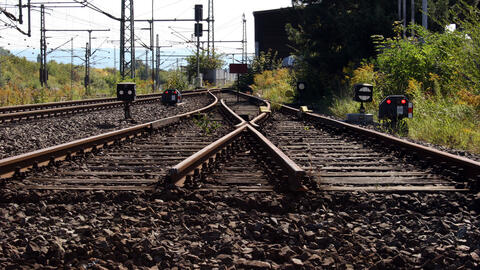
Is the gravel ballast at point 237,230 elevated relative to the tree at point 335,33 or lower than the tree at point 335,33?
lower

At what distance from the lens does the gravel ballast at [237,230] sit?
9.64ft

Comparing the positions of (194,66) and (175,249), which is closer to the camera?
(175,249)

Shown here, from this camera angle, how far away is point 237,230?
3.48 m

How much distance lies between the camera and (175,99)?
18734mm

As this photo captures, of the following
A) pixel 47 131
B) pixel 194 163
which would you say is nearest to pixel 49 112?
pixel 47 131

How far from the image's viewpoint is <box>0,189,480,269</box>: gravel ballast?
2.94m

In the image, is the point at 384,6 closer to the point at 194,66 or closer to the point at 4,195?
the point at 4,195

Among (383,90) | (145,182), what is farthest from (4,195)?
(383,90)

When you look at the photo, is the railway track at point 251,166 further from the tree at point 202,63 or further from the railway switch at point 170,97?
the tree at point 202,63

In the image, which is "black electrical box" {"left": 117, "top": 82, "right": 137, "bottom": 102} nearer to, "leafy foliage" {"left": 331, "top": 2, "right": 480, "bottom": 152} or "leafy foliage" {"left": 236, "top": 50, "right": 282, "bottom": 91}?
"leafy foliage" {"left": 331, "top": 2, "right": 480, "bottom": 152}

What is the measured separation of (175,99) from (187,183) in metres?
14.2

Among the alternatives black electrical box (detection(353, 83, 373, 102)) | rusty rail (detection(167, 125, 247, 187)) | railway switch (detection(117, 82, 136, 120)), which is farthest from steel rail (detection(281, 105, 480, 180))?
railway switch (detection(117, 82, 136, 120))

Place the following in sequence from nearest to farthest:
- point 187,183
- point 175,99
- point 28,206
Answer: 1. point 28,206
2. point 187,183
3. point 175,99

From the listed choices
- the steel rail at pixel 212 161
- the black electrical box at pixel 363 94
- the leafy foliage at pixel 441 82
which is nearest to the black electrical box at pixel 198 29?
the leafy foliage at pixel 441 82
